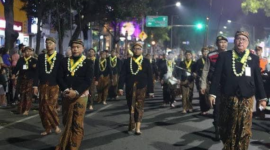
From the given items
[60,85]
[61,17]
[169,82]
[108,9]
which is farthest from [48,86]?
[108,9]

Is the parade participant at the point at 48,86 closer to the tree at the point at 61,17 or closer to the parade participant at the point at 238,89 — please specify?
the parade participant at the point at 238,89

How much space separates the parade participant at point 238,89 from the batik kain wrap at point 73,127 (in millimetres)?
2287

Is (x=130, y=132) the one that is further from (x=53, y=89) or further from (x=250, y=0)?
(x=250, y=0)

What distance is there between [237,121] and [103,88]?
30.9ft

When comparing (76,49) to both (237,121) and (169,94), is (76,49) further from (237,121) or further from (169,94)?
(169,94)

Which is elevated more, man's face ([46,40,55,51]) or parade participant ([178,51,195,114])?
man's face ([46,40,55,51])

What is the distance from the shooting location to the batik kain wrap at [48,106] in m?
8.62

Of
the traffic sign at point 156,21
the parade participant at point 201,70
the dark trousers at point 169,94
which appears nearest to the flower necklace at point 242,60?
the parade participant at point 201,70

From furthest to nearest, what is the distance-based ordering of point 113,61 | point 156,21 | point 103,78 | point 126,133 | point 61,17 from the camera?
point 156,21 < point 61,17 < point 113,61 < point 103,78 < point 126,133

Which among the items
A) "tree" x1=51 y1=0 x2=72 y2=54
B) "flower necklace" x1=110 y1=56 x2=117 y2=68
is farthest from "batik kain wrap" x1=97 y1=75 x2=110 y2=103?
"tree" x1=51 y1=0 x2=72 y2=54

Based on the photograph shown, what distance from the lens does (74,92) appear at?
6.69 m

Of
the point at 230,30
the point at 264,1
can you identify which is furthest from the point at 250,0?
the point at 230,30

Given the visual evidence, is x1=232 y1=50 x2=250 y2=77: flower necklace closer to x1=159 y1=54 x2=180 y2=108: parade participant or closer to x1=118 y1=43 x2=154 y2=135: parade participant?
x1=118 y1=43 x2=154 y2=135: parade participant

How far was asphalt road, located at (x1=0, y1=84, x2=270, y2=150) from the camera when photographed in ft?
25.3
